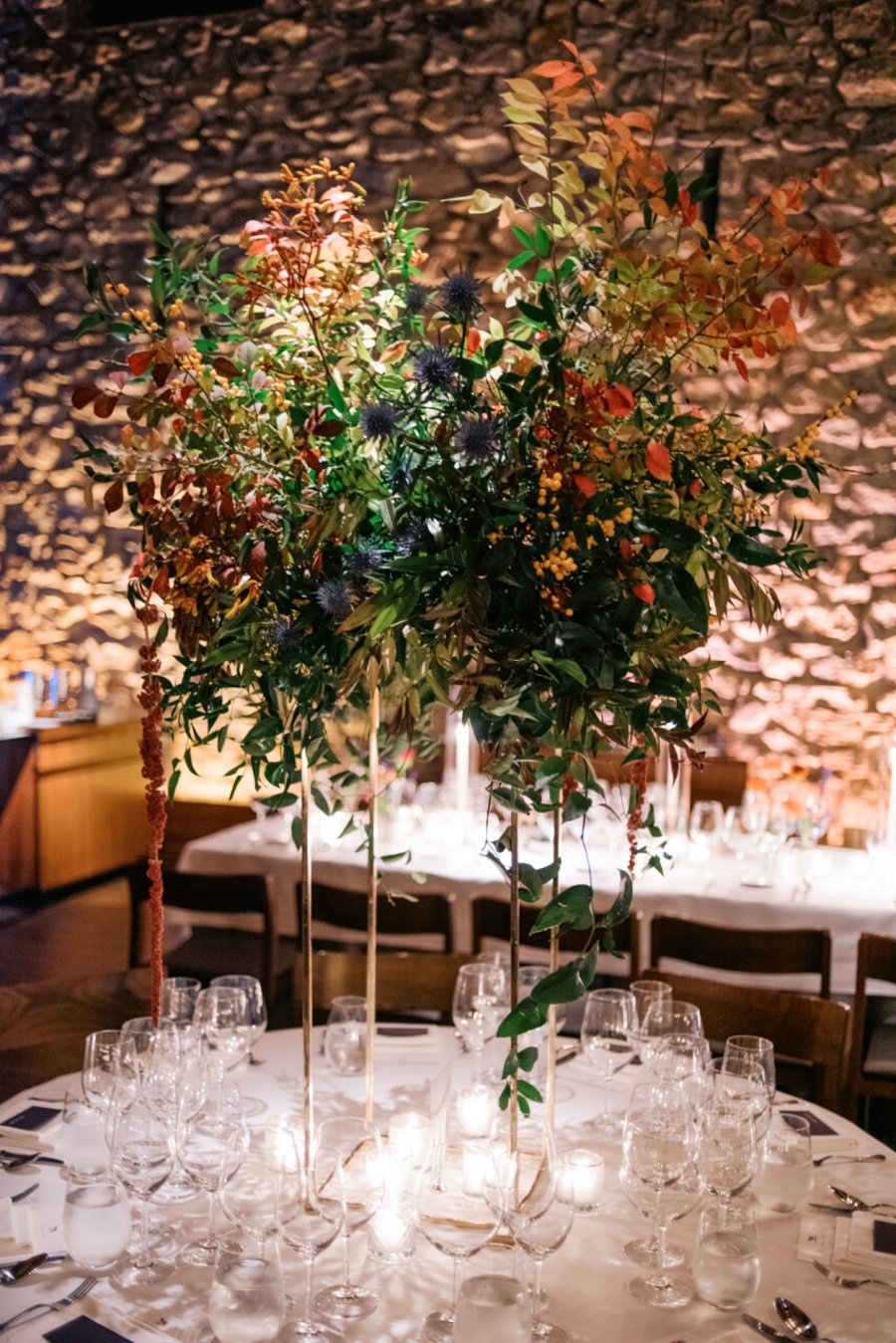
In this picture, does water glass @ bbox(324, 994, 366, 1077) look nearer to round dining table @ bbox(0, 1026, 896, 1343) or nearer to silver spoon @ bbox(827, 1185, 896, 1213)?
round dining table @ bbox(0, 1026, 896, 1343)

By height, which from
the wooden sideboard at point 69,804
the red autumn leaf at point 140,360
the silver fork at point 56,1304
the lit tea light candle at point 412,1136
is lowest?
the wooden sideboard at point 69,804

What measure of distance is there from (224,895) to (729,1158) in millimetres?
1968

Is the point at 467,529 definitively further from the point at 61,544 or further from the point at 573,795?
the point at 61,544

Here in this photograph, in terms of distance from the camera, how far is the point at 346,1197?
128 centimetres

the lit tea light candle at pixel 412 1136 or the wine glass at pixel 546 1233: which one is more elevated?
the wine glass at pixel 546 1233

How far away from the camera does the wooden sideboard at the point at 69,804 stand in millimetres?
5414

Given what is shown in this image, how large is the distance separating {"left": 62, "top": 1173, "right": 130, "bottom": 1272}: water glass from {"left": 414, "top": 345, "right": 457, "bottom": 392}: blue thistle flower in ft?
3.16

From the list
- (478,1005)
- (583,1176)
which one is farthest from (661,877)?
(583,1176)

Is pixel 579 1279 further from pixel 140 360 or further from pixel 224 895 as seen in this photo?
pixel 224 895

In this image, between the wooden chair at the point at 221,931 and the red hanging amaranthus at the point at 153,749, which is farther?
the wooden chair at the point at 221,931

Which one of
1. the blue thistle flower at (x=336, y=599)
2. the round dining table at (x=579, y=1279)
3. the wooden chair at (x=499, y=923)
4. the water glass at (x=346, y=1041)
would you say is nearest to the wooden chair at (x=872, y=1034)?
the wooden chair at (x=499, y=923)

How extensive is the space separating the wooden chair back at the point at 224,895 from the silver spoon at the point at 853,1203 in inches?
72.0

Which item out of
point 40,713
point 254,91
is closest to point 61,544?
point 40,713

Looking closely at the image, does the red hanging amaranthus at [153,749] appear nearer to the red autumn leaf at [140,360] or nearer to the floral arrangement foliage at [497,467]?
the floral arrangement foliage at [497,467]
